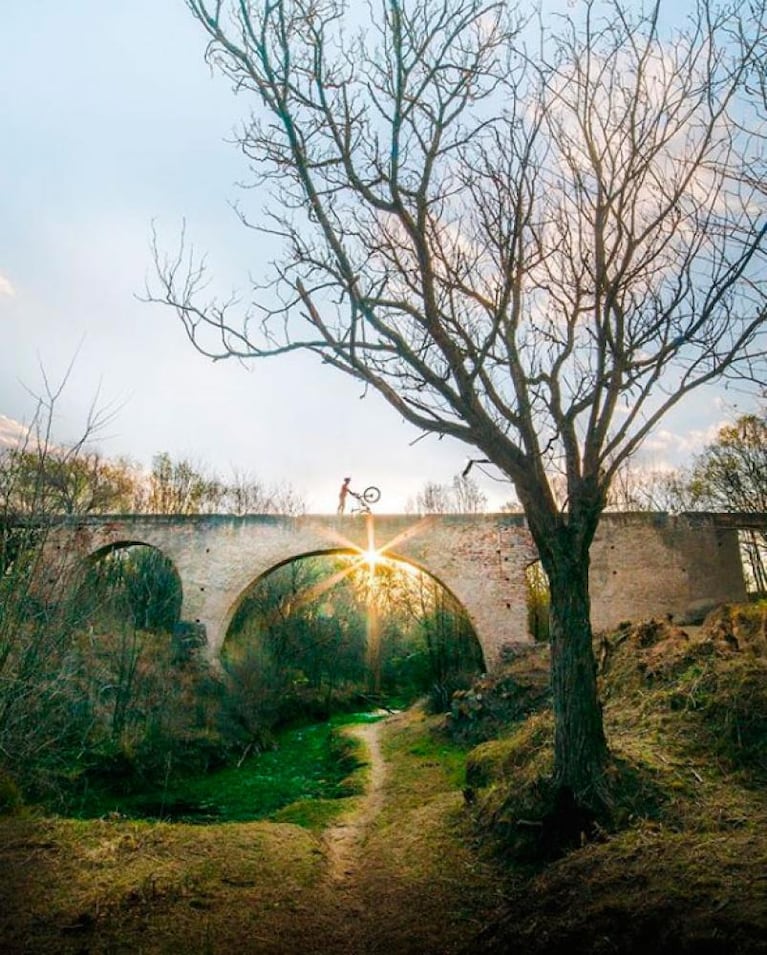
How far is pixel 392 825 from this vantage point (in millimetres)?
6312

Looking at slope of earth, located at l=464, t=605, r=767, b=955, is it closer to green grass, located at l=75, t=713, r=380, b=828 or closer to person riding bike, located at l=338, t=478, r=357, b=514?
green grass, located at l=75, t=713, r=380, b=828

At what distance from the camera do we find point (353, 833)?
6.37m

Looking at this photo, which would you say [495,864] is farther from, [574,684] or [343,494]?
[343,494]

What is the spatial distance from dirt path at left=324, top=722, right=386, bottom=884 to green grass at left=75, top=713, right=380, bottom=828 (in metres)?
0.30

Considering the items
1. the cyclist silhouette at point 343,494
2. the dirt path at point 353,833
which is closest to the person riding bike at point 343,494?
the cyclist silhouette at point 343,494

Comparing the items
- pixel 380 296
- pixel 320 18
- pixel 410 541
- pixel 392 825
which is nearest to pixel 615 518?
pixel 410 541

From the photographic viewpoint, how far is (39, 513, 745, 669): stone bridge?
1523 cm

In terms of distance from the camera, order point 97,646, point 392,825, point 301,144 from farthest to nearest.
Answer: point 97,646
point 392,825
point 301,144

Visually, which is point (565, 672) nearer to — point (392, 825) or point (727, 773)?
point (727, 773)

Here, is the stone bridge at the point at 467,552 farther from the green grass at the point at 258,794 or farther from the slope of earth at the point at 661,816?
the slope of earth at the point at 661,816

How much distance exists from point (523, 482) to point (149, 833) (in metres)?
4.23

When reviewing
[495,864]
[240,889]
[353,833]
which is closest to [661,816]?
[495,864]

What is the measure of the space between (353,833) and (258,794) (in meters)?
4.05

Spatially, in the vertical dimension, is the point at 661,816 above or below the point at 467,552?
below
